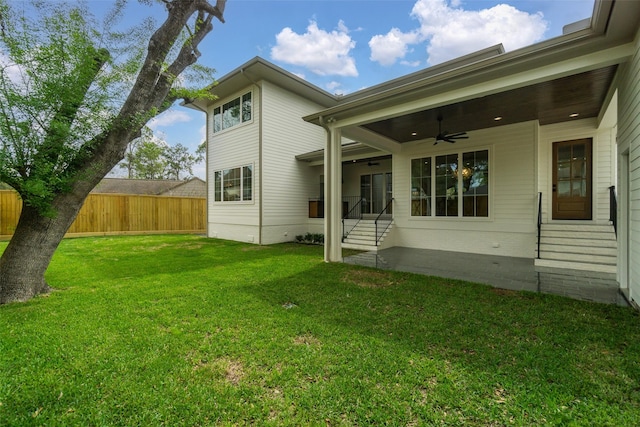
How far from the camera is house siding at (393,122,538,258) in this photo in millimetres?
7008

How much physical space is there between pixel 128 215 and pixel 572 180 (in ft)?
53.9

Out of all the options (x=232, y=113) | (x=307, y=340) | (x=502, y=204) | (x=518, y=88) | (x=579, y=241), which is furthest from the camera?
(x=232, y=113)

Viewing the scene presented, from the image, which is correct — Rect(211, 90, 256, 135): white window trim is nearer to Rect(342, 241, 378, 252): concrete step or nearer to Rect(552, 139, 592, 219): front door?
Rect(342, 241, 378, 252): concrete step

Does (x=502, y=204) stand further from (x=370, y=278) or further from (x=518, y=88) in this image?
(x=370, y=278)

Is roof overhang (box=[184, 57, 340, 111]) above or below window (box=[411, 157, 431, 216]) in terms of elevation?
above

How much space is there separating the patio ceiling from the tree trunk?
260 inches

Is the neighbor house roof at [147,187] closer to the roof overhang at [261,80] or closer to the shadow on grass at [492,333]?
the roof overhang at [261,80]

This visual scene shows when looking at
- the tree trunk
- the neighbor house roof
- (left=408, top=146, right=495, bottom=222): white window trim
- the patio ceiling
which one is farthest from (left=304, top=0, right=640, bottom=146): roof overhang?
the neighbor house roof

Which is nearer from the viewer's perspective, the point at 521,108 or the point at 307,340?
the point at 307,340

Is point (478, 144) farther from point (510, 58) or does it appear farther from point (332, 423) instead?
point (332, 423)

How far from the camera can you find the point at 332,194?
655cm

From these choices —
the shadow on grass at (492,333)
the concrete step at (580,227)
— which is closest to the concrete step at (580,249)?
the concrete step at (580,227)

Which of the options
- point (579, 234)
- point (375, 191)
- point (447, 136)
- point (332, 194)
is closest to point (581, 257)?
point (579, 234)

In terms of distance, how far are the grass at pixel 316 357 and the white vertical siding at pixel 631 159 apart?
0.72 metres
